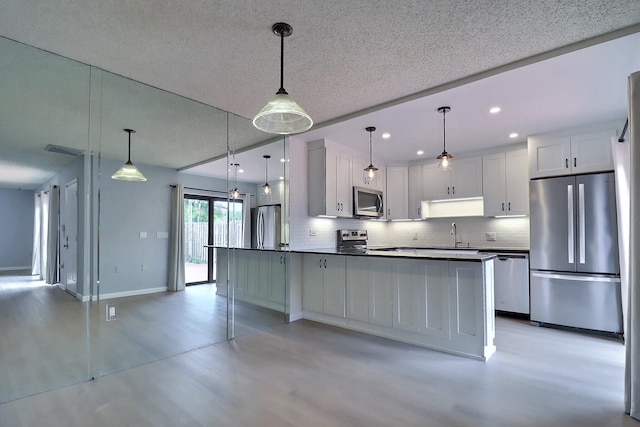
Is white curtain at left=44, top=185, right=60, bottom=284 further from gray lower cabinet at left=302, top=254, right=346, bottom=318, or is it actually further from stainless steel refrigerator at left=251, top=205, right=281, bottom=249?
gray lower cabinet at left=302, top=254, right=346, bottom=318

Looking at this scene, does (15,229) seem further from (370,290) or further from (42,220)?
(370,290)

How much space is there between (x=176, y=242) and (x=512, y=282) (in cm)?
433

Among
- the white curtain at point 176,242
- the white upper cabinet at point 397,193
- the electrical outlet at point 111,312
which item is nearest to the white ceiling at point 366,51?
the white curtain at point 176,242

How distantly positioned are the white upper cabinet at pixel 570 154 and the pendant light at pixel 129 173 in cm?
474

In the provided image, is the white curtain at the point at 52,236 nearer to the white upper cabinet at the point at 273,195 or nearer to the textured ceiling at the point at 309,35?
the textured ceiling at the point at 309,35

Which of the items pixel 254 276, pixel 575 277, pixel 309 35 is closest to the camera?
pixel 309 35

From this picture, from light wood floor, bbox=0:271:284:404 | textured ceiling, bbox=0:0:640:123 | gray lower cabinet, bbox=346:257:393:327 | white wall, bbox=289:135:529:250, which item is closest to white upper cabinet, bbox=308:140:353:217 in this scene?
white wall, bbox=289:135:529:250

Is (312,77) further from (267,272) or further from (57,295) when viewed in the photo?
(57,295)

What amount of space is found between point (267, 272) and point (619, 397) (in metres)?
3.49

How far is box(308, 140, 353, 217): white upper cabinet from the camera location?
4.50 m

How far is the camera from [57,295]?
8.96 feet

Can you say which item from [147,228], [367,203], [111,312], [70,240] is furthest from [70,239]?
[367,203]

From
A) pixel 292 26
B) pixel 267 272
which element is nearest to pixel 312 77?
pixel 292 26

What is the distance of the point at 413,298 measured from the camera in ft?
10.8
